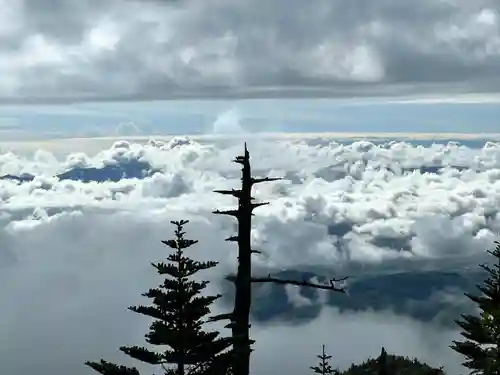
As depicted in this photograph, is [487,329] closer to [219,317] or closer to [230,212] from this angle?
[219,317]

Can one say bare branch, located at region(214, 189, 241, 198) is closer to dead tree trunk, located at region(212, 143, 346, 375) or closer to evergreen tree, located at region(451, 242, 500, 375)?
dead tree trunk, located at region(212, 143, 346, 375)

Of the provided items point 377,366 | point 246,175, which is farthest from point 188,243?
point 377,366

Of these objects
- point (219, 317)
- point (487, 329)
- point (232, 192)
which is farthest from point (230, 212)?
point (487, 329)

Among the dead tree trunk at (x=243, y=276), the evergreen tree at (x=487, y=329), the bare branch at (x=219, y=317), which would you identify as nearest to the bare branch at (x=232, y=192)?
the dead tree trunk at (x=243, y=276)

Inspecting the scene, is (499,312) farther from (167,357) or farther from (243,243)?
(167,357)

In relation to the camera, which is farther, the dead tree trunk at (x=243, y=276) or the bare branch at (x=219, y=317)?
the dead tree trunk at (x=243, y=276)

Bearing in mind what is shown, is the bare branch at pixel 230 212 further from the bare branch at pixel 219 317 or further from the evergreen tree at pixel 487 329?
the evergreen tree at pixel 487 329

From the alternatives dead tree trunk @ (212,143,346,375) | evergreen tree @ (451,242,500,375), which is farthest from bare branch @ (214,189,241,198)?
evergreen tree @ (451,242,500,375)
